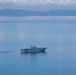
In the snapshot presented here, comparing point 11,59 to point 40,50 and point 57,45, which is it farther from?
point 57,45

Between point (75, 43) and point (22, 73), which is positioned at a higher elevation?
point (75, 43)

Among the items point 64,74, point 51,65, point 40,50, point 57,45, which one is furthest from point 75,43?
point 64,74

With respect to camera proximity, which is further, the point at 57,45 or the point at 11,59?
the point at 57,45

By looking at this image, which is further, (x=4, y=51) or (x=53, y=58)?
(x=4, y=51)

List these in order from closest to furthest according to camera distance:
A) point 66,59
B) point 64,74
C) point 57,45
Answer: point 64,74 < point 66,59 < point 57,45

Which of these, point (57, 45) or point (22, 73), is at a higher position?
point (57, 45)

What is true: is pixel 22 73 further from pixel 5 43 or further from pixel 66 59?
pixel 5 43

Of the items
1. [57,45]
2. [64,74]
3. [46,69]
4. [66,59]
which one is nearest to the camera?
[64,74]

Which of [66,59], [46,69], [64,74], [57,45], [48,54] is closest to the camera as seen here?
[64,74]

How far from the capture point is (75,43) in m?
21.3

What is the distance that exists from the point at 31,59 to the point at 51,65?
85.2 inches

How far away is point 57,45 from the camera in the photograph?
65.8ft

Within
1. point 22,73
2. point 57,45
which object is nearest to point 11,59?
point 22,73

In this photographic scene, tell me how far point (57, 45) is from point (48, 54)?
123 inches
